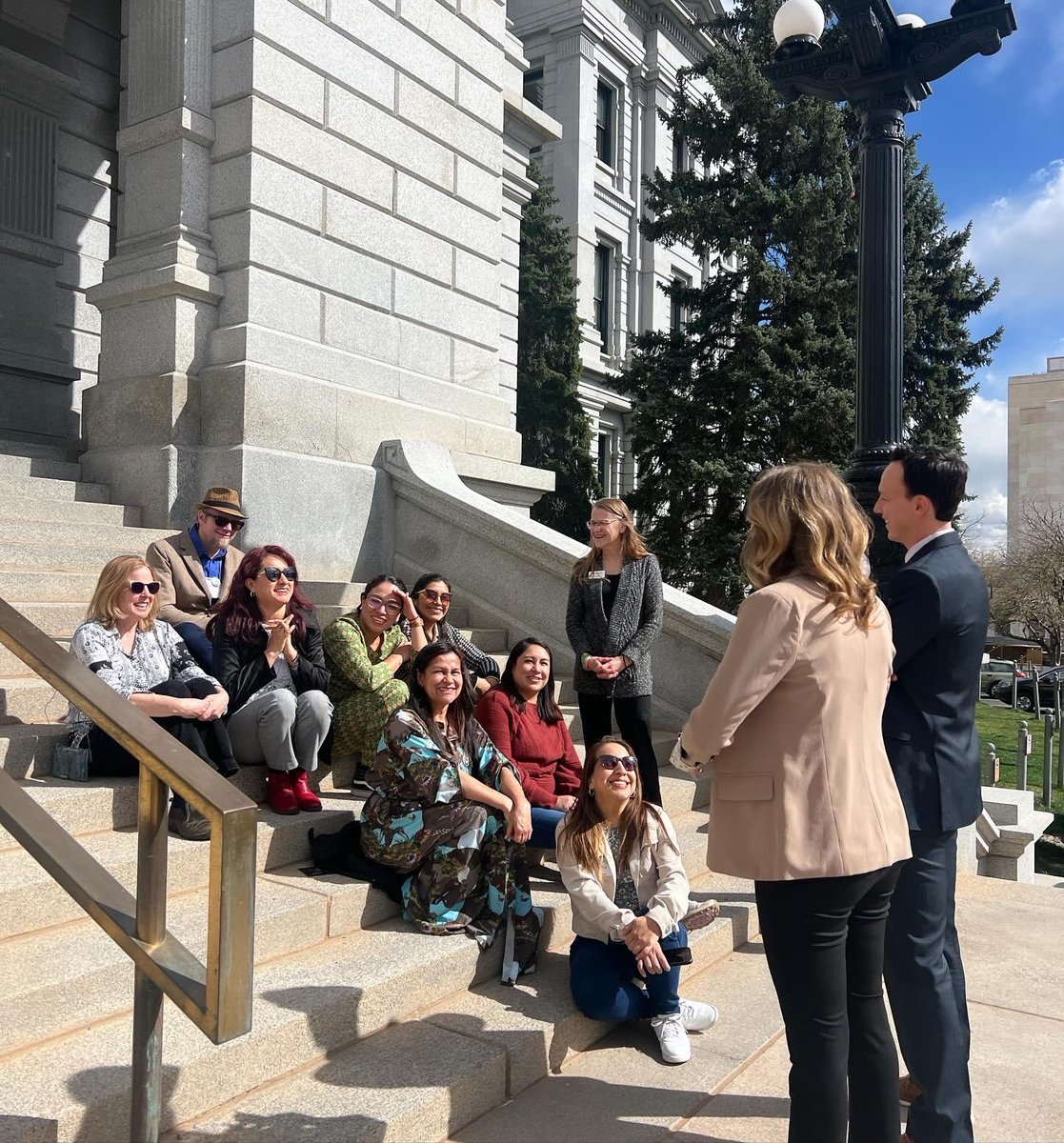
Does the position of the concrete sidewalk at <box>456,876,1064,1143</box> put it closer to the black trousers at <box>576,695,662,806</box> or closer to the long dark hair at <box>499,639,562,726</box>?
the black trousers at <box>576,695,662,806</box>

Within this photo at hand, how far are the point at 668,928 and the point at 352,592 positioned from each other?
161 inches

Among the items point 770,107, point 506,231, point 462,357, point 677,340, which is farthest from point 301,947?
point 770,107

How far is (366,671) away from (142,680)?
3.57ft

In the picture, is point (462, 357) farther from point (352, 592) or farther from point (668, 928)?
point (668, 928)

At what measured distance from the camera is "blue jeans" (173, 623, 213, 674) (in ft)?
16.1

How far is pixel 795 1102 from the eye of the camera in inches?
101

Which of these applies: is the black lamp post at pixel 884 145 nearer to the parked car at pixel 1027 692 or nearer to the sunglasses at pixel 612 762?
the sunglasses at pixel 612 762

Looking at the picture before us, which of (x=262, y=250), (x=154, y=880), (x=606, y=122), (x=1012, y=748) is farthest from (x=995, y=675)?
(x=154, y=880)

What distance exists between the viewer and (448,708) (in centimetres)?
443

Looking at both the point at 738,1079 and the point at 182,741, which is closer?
the point at 738,1079

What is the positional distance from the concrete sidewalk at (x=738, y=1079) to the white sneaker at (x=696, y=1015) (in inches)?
2.0

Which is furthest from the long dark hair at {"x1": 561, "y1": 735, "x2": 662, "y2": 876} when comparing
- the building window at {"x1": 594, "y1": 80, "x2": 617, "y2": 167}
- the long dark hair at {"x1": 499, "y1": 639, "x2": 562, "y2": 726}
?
the building window at {"x1": 594, "y1": 80, "x2": 617, "y2": 167}

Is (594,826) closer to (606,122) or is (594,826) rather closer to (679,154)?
(606,122)

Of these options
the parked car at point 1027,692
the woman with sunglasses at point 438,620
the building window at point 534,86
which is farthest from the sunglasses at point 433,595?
the parked car at point 1027,692
